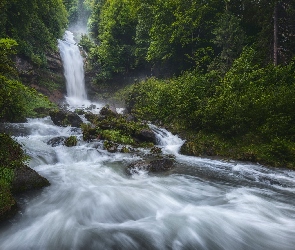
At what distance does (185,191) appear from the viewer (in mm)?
8875

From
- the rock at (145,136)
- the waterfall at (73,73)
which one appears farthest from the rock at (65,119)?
the waterfall at (73,73)

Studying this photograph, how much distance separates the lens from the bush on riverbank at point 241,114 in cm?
1213

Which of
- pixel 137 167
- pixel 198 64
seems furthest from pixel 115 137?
pixel 198 64

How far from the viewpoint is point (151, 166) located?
10.2 metres

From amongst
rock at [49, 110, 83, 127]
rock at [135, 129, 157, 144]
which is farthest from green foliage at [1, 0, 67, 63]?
rock at [135, 129, 157, 144]

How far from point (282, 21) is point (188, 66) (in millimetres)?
9515

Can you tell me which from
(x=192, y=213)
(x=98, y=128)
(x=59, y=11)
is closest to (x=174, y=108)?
(x=98, y=128)

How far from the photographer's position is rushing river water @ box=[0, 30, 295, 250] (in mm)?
5930

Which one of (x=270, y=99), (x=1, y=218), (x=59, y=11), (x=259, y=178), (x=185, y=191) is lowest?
(x=1, y=218)

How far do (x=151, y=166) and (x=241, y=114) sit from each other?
19.4 ft

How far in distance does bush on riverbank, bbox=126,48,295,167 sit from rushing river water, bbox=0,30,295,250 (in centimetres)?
123

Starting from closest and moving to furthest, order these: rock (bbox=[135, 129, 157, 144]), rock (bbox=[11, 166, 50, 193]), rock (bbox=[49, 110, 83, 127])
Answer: rock (bbox=[11, 166, 50, 193])
rock (bbox=[135, 129, 157, 144])
rock (bbox=[49, 110, 83, 127])

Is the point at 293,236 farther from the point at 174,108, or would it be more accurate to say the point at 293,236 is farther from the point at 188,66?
the point at 188,66

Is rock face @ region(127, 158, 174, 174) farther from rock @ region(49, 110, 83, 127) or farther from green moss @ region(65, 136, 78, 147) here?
rock @ region(49, 110, 83, 127)
